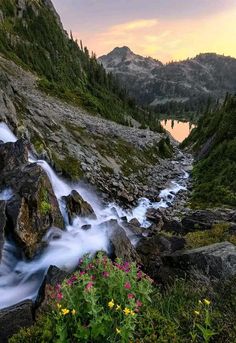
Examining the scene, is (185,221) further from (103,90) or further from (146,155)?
(103,90)

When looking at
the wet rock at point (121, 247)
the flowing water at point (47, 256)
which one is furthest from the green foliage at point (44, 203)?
the wet rock at point (121, 247)

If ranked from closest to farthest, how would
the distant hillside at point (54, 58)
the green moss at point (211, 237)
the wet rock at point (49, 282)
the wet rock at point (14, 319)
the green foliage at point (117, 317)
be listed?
the green foliage at point (117, 317)
the wet rock at point (14, 319)
the wet rock at point (49, 282)
the green moss at point (211, 237)
the distant hillside at point (54, 58)

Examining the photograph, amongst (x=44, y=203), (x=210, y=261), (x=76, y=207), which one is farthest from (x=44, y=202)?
(x=210, y=261)

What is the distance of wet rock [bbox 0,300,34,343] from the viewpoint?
889 cm

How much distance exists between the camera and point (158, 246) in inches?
585

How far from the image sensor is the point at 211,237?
15867 millimetres

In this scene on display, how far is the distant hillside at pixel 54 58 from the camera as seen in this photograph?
257 ft

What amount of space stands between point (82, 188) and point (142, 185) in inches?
347

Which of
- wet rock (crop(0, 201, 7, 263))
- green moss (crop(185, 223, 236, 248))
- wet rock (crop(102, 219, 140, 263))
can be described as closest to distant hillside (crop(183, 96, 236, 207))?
green moss (crop(185, 223, 236, 248))

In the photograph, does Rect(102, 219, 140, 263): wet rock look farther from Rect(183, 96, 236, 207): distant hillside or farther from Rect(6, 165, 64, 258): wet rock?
Rect(183, 96, 236, 207): distant hillside

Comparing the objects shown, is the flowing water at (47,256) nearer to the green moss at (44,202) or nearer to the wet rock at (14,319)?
the green moss at (44,202)

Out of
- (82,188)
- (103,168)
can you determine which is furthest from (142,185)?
(82,188)

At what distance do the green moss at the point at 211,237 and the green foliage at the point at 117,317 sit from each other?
755cm

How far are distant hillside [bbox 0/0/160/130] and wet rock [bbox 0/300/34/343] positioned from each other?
190ft
